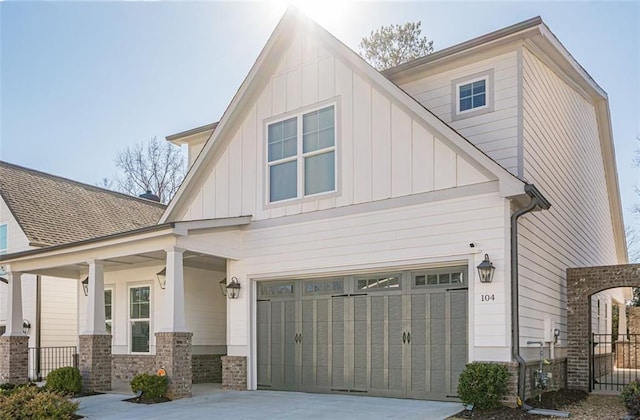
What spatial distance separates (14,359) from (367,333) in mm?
8590

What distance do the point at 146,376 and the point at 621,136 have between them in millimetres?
21861

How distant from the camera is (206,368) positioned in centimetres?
1507

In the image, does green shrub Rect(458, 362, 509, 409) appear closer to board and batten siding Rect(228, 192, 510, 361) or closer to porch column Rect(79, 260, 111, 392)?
board and batten siding Rect(228, 192, 510, 361)

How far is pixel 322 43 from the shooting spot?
1203cm

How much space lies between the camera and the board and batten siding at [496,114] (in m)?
10.6

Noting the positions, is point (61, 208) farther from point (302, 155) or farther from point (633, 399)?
point (633, 399)

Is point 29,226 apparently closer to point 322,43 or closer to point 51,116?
point 51,116

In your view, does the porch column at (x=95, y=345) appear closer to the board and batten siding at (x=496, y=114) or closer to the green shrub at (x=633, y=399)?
the board and batten siding at (x=496, y=114)

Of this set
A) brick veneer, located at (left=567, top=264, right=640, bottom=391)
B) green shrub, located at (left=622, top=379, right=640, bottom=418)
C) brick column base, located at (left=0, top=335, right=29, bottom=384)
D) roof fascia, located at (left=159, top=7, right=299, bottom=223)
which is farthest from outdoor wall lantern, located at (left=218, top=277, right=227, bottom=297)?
green shrub, located at (left=622, top=379, right=640, bottom=418)

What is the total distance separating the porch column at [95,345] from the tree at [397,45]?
50.6ft

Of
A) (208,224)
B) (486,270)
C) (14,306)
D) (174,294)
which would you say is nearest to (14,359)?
(14,306)

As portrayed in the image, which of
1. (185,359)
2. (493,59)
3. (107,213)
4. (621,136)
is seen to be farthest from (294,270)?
(621,136)

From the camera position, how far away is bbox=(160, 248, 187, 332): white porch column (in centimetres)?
1117

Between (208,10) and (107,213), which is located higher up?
(208,10)
